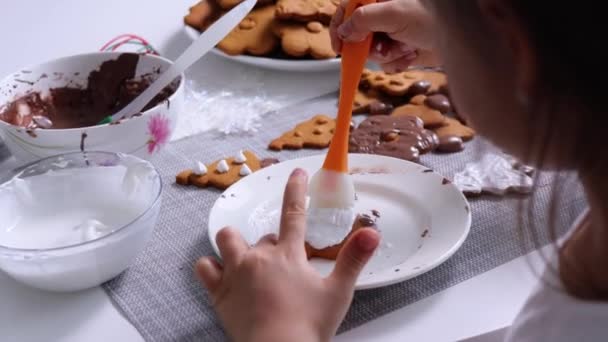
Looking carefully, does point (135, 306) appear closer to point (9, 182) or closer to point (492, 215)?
point (9, 182)

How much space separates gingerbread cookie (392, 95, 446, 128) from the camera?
0.92 m

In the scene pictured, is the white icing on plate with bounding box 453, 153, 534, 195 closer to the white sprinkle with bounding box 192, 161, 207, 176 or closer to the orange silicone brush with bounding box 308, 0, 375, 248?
the orange silicone brush with bounding box 308, 0, 375, 248

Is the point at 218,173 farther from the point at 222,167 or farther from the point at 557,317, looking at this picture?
the point at 557,317

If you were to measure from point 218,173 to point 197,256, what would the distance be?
0.53 ft

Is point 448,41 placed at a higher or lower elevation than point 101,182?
higher

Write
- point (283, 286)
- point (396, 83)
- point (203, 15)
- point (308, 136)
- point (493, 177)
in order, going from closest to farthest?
1. point (283, 286)
2. point (493, 177)
3. point (308, 136)
4. point (396, 83)
5. point (203, 15)

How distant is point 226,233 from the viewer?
593 mm

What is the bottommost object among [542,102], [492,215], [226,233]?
[492,215]

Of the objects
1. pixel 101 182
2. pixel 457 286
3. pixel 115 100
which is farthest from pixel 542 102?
pixel 115 100

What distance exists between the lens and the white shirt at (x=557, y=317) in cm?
47

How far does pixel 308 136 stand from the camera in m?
0.90

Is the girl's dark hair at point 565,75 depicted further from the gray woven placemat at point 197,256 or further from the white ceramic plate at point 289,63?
the white ceramic plate at point 289,63

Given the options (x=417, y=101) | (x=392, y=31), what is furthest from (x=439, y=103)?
(x=392, y=31)

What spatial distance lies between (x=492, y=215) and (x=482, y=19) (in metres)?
0.37
